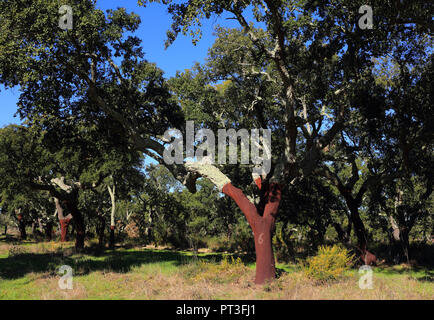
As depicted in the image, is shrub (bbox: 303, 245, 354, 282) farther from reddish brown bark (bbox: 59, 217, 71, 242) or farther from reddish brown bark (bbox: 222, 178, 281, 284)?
reddish brown bark (bbox: 59, 217, 71, 242)

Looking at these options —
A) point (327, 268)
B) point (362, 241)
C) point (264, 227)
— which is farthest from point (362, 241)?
point (264, 227)

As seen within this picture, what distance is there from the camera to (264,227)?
1072cm

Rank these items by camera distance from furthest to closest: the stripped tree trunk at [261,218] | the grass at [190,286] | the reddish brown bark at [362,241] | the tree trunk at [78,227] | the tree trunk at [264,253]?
the tree trunk at [78,227]
the reddish brown bark at [362,241]
the stripped tree trunk at [261,218]
the tree trunk at [264,253]
the grass at [190,286]

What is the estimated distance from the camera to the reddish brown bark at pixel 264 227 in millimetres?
10070

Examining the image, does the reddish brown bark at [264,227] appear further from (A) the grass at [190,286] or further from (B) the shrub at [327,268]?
(B) the shrub at [327,268]

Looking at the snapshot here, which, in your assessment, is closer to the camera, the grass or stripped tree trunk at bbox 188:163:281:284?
the grass

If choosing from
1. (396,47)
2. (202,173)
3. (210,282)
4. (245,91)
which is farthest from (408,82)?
(210,282)

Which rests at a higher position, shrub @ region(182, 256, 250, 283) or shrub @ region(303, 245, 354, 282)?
shrub @ region(303, 245, 354, 282)

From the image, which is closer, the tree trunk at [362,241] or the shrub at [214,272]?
the shrub at [214,272]

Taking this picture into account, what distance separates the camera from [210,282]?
31.8 ft

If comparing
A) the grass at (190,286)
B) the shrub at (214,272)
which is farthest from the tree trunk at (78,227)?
the shrub at (214,272)

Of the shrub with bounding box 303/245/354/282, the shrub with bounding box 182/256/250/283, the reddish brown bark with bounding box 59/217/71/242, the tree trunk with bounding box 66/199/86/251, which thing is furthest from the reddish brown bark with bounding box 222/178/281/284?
the reddish brown bark with bounding box 59/217/71/242

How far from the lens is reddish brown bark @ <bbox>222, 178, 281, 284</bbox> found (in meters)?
10.1

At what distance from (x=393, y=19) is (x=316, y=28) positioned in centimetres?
311
